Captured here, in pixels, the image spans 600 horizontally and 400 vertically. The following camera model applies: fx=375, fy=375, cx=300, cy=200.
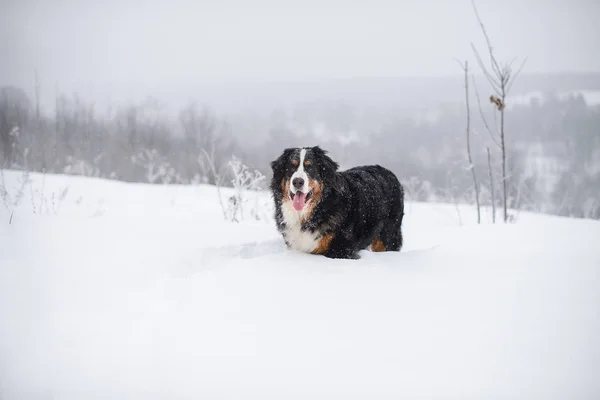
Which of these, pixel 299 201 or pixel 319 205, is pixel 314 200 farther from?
pixel 299 201

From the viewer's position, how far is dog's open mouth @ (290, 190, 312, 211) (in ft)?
13.1

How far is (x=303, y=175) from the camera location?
3.87 meters

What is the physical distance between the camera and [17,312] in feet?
6.96

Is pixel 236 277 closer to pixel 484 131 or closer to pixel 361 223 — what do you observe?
pixel 361 223

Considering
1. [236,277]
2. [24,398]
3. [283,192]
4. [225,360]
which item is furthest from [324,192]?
[24,398]

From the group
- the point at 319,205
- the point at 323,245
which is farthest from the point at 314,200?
the point at 323,245

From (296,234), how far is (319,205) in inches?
16.0

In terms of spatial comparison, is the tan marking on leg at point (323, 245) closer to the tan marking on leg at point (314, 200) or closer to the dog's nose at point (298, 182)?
the tan marking on leg at point (314, 200)

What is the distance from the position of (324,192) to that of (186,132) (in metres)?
28.6

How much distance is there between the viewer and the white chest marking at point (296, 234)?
4012 millimetres

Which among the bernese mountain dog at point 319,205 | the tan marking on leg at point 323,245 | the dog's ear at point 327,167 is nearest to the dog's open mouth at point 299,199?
the bernese mountain dog at point 319,205

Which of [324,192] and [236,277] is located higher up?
[324,192]

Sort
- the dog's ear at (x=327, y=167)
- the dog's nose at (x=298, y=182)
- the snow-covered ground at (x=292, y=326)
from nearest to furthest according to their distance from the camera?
1. the snow-covered ground at (x=292, y=326)
2. the dog's nose at (x=298, y=182)
3. the dog's ear at (x=327, y=167)

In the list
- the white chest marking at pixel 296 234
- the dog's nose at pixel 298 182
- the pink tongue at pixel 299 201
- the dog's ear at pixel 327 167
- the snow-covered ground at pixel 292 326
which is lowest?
the snow-covered ground at pixel 292 326
